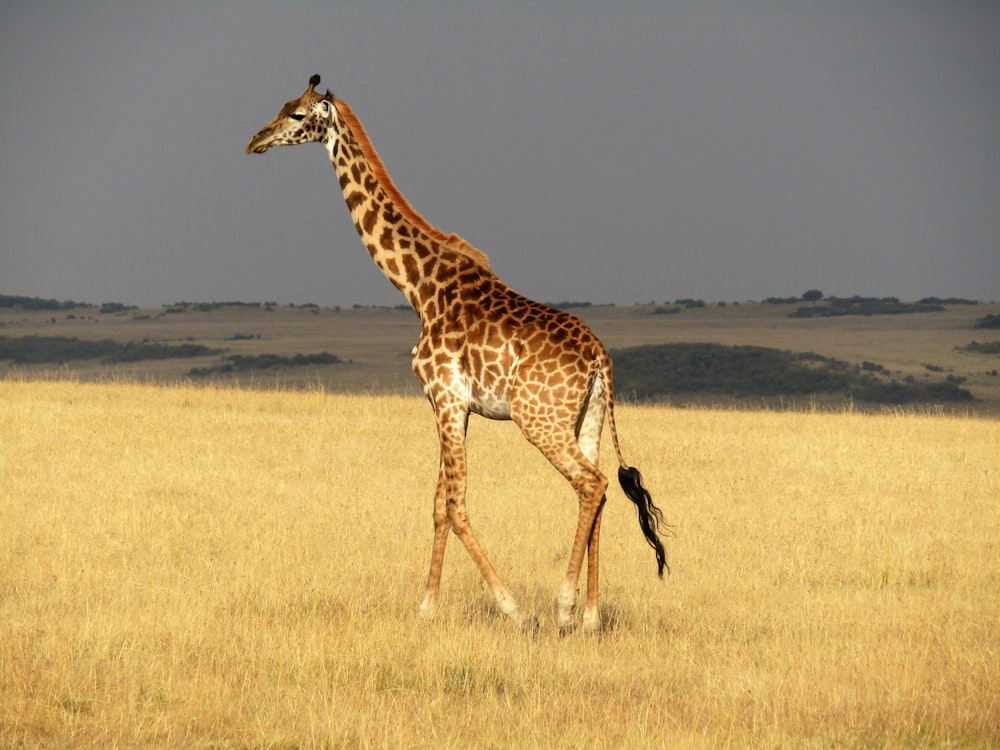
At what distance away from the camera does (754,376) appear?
209 ft

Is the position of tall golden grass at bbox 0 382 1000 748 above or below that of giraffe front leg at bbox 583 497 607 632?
below

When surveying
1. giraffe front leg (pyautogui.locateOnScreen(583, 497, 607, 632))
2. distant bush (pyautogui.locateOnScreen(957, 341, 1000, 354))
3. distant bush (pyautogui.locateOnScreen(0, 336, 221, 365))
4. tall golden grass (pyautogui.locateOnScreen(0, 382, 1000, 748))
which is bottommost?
distant bush (pyautogui.locateOnScreen(0, 336, 221, 365))

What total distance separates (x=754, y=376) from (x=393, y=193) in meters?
55.4

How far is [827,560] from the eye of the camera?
1257cm

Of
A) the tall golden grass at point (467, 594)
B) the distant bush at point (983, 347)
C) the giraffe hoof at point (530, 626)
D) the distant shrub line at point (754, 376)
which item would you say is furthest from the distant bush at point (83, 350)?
the giraffe hoof at point (530, 626)

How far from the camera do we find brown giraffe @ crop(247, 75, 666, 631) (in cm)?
902

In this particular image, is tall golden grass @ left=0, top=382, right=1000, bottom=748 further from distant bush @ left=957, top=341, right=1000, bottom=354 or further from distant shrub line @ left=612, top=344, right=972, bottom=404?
distant bush @ left=957, top=341, right=1000, bottom=354

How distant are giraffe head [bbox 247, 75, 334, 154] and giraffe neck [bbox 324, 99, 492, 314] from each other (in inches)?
4.8

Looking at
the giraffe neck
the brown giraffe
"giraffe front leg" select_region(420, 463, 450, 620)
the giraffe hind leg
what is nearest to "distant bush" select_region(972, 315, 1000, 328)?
the brown giraffe

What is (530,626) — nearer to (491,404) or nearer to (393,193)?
(491,404)

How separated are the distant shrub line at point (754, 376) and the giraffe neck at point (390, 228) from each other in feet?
162

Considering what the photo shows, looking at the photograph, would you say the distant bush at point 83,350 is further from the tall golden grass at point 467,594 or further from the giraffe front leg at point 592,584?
the giraffe front leg at point 592,584

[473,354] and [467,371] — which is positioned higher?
[473,354]

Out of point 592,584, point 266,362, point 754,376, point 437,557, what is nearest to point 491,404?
point 437,557
